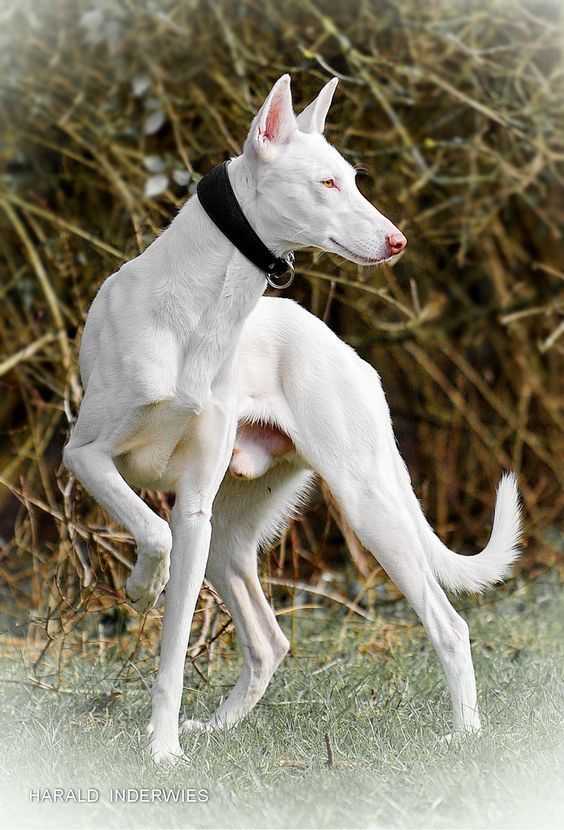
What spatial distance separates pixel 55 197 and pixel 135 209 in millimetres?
556

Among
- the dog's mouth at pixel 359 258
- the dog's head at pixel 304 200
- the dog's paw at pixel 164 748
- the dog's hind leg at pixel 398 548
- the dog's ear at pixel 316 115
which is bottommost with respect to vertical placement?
the dog's paw at pixel 164 748

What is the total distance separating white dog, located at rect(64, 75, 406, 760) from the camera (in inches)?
109

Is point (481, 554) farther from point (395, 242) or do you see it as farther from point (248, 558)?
point (395, 242)

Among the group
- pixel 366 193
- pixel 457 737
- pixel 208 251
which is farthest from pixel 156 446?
pixel 366 193

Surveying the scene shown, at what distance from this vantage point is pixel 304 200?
2771 mm

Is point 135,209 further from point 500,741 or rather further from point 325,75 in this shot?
point 500,741

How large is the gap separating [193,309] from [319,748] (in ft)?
3.93

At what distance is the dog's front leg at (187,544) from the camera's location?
291 cm

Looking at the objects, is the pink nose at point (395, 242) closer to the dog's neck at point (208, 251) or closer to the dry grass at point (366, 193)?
the dog's neck at point (208, 251)

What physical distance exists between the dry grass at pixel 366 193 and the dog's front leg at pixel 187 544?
137 centimetres

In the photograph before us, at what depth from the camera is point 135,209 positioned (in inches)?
207

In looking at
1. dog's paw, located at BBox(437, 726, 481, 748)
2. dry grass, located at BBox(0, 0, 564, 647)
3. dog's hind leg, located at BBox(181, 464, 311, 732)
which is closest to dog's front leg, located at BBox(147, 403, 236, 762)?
dog's hind leg, located at BBox(181, 464, 311, 732)

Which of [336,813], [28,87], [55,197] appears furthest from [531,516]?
[336,813]

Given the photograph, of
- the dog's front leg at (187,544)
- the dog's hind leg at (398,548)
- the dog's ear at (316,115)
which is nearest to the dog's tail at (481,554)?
the dog's hind leg at (398,548)
